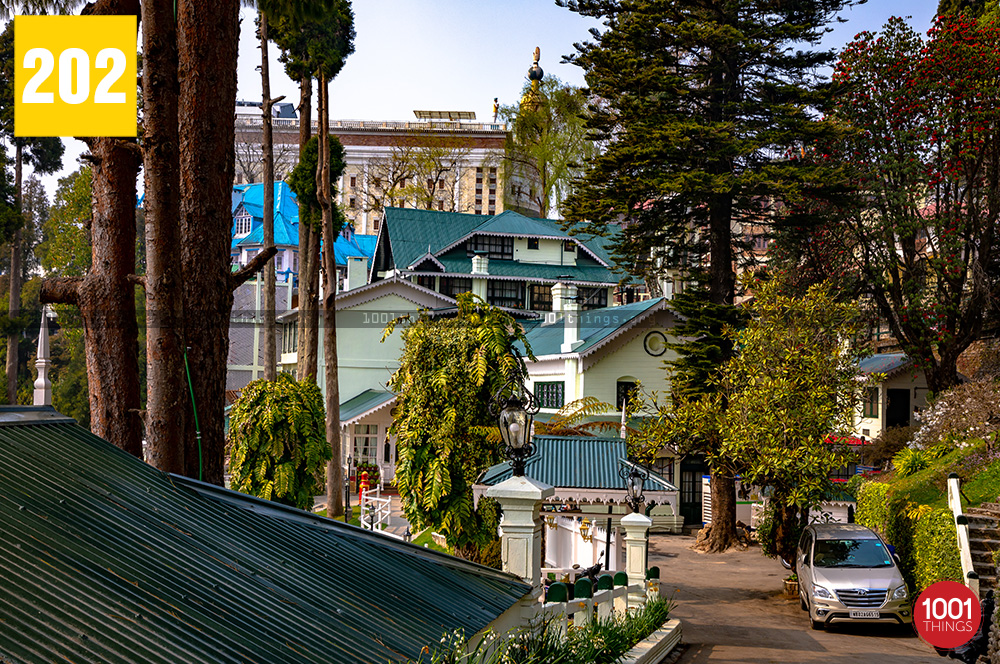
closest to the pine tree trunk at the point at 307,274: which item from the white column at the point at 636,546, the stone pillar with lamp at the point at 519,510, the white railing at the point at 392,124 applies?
the white column at the point at 636,546

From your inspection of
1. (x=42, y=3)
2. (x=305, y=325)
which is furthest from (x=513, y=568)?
(x=305, y=325)

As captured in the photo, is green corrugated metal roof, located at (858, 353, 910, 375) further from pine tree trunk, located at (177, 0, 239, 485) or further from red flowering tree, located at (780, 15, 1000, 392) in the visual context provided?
pine tree trunk, located at (177, 0, 239, 485)

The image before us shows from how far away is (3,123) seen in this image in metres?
40.0

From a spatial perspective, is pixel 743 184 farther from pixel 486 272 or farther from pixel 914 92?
pixel 486 272

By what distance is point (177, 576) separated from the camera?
5.17 m

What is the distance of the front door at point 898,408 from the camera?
42.3 m

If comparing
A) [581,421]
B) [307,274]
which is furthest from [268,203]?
Result: [581,421]

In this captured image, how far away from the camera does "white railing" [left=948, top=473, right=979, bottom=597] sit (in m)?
16.1

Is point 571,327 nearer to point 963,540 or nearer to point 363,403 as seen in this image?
point 363,403

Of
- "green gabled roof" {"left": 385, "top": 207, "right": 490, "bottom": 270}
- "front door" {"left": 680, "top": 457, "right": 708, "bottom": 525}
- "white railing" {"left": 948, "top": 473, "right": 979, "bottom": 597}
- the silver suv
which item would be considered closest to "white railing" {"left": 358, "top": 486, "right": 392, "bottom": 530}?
the silver suv

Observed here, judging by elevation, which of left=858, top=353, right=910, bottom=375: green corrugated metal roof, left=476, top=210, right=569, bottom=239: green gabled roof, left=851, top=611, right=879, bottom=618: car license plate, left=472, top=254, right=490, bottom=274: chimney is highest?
left=476, top=210, right=569, bottom=239: green gabled roof

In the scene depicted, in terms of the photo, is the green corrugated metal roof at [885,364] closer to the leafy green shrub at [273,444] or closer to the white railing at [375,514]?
the white railing at [375,514]

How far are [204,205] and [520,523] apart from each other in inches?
209

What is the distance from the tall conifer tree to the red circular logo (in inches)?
410
